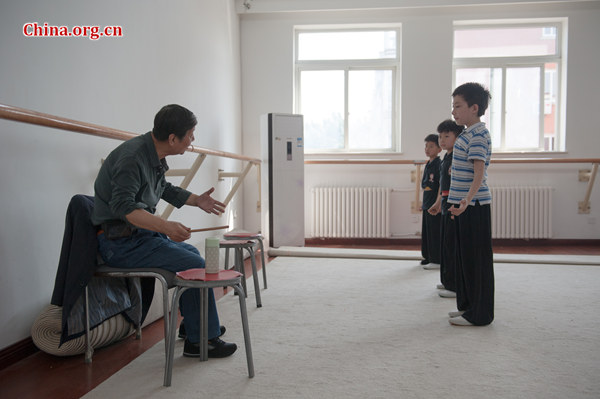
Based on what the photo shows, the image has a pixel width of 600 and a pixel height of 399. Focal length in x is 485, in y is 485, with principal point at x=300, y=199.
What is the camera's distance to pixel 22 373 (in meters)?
1.74

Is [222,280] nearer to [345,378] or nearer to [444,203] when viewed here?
[345,378]

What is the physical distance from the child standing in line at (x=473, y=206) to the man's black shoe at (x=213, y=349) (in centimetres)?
111

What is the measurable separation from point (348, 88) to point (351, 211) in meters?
1.44

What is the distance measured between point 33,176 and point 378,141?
4.22m

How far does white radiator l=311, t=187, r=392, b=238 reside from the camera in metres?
5.38

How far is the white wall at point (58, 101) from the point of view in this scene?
1843mm

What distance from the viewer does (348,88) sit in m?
5.62

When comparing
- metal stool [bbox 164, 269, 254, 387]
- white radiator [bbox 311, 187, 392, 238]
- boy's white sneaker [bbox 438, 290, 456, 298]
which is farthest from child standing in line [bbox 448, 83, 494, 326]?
white radiator [bbox 311, 187, 392, 238]

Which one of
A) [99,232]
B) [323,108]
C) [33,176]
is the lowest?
[99,232]

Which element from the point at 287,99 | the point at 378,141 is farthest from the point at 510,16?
the point at 287,99

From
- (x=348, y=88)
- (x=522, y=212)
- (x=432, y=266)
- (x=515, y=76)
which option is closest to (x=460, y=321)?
(x=432, y=266)

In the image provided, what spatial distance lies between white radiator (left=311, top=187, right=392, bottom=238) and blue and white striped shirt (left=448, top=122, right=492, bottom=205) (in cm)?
303

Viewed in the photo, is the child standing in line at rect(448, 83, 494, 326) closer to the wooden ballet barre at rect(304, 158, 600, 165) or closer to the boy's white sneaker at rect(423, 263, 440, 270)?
the boy's white sneaker at rect(423, 263, 440, 270)

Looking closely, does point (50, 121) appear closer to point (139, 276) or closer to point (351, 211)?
point (139, 276)
